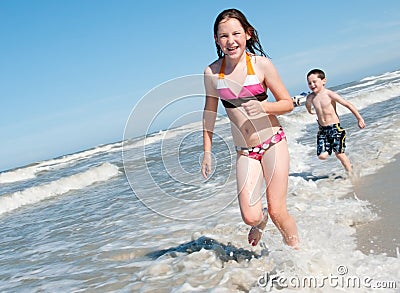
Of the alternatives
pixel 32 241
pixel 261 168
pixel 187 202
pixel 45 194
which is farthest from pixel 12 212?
pixel 261 168

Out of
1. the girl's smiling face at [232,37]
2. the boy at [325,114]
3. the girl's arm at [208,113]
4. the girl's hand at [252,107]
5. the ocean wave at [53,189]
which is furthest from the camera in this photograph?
the ocean wave at [53,189]

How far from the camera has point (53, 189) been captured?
49.3 feet

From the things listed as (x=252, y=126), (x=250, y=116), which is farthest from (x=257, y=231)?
(x=250, y=116)

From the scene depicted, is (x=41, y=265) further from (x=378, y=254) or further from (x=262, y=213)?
(x=378, y=254)

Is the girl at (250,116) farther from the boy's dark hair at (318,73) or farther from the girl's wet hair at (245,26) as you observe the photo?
the boy's dark hair at (318,73)

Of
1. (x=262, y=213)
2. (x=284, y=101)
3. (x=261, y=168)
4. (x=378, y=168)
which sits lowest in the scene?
(x=378, y=168)

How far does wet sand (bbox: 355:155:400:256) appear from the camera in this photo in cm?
402

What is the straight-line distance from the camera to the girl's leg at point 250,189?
3.80m

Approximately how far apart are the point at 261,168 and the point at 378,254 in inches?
46.6

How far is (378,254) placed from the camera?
3807 millimetres

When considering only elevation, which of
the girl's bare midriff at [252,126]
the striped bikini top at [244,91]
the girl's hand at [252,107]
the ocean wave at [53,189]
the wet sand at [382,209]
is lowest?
the wet sand at [382,209]

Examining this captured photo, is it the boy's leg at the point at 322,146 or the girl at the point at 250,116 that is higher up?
the girl at the point at 250,116

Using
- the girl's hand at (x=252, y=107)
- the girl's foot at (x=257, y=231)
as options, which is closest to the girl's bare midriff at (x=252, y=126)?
the girl's hand at (x=252, y=107)

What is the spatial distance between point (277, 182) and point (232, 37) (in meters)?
1.22
